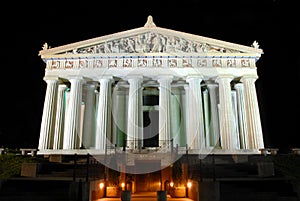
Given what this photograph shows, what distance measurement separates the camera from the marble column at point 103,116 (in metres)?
27.5

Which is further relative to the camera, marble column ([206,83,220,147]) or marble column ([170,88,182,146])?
marble column ([170,88,182,146])

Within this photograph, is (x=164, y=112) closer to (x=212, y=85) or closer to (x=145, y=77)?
(x=145, y=77)

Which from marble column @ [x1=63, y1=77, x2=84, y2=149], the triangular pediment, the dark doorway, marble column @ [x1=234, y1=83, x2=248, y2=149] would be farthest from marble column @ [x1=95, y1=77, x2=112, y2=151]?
marble column @ [x1=234, y1=83, x2=248, y2=149]

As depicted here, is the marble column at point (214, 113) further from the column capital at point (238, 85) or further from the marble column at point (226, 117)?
the marble column at point (226, 117)

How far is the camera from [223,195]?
12.3 meters

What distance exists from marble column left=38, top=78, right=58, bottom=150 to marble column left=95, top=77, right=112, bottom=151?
184 inches

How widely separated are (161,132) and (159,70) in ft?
20.6

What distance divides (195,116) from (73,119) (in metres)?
12.0

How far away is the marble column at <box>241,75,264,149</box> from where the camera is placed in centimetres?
2744

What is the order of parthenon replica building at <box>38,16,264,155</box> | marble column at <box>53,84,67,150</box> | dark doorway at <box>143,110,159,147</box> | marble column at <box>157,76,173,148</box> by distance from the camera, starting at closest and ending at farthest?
marble column at <box>157,76,173,148</box>, parthenon replica building at <box>38,16,264,155</box>, marble column at <box>53,84,67,150</box>, dark doorway at <box>143,110,159,147</box>

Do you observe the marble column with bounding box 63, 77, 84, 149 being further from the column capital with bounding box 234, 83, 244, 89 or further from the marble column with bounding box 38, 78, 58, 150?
the column capital with bounding box 234, 83, 244, 89

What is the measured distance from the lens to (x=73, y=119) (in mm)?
28109

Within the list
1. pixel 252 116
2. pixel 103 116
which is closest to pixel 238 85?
pixel 252 116

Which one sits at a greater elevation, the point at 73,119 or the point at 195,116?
the point at 195,116
